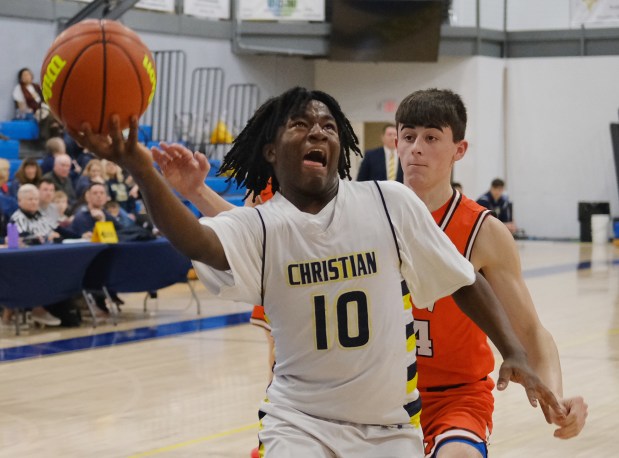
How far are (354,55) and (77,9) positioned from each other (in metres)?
5.94

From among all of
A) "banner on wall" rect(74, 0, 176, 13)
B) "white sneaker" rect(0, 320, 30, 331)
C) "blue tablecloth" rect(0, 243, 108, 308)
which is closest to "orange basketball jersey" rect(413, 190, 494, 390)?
"blue tablecloth" rect(0, 243, 108, 308)

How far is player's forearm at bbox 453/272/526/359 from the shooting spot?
324 centimetres

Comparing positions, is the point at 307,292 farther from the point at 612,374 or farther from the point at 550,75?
the point at 550,75

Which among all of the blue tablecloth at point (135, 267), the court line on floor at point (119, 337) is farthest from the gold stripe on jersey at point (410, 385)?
the blue tablecloth at point (135, 267)

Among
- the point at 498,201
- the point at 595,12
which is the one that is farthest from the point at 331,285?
the point at 595,12

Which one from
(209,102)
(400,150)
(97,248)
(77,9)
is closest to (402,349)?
(400,150)

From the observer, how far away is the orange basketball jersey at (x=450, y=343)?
389 centimetres

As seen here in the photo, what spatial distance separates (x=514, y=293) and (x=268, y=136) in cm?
112

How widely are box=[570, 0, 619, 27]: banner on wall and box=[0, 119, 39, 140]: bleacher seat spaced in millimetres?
10908

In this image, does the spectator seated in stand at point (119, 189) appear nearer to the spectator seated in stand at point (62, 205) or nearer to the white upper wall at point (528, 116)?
the spectator seated in stand at point (62, 205)

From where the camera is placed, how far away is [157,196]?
8.86ft

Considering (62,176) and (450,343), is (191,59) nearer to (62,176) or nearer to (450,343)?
(62,176)

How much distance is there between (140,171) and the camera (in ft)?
8.63

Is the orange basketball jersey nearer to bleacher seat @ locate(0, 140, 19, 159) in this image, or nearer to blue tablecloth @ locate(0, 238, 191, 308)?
blue tablecloth @ locate(0, 238, 191, 308)
